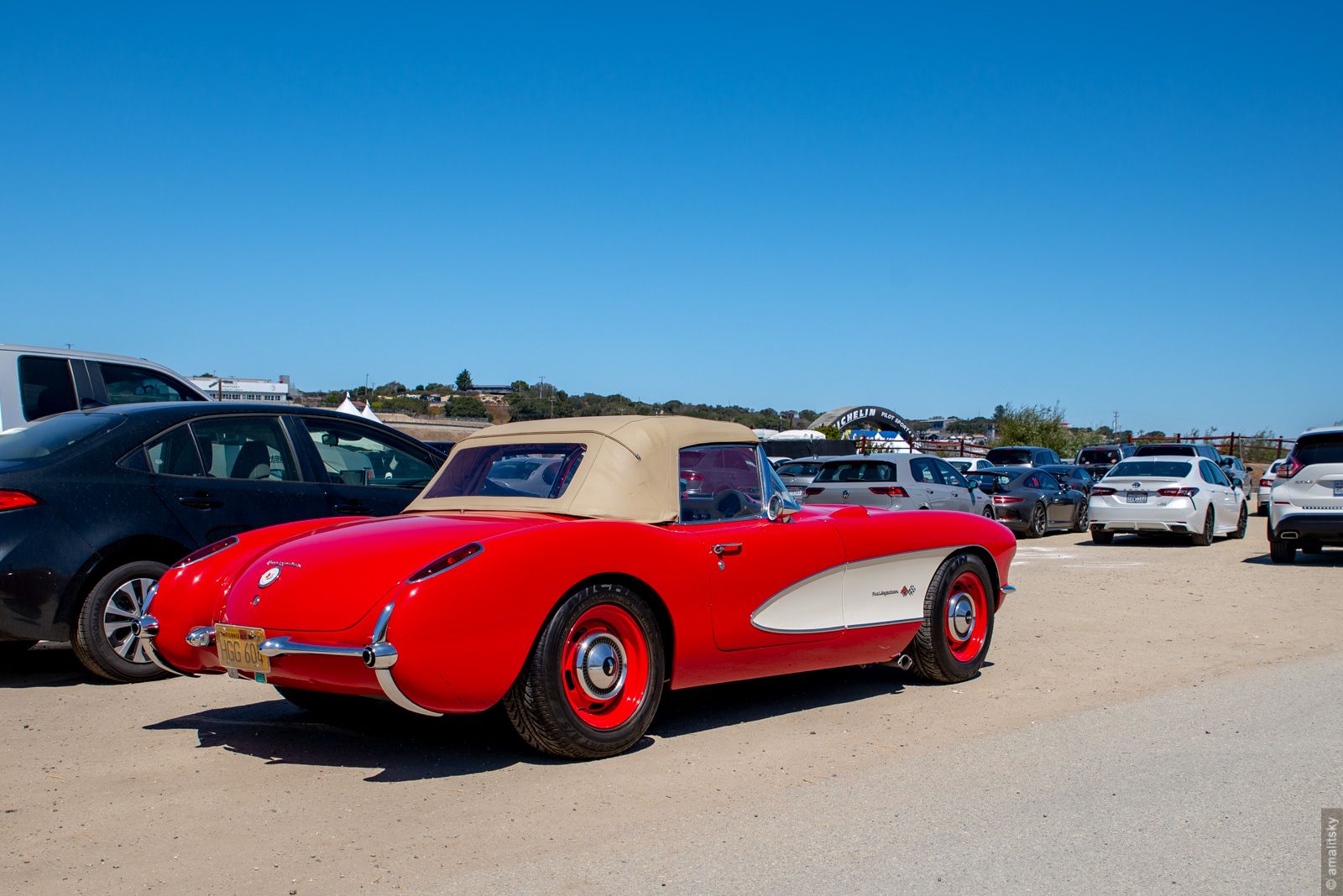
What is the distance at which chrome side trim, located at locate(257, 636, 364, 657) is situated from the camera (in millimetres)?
4445

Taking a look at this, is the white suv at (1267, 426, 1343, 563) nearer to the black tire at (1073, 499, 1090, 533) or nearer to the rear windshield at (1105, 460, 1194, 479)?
the rear windshield at (1105, 460, 1194, 479)

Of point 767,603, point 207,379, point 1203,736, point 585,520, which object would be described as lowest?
point 1203,736

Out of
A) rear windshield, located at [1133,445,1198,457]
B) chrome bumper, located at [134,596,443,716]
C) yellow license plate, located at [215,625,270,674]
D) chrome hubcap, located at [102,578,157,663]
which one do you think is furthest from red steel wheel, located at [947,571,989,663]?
rear windshield, located at [1133,445,1198,457]

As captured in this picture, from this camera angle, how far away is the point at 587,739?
16.1ft

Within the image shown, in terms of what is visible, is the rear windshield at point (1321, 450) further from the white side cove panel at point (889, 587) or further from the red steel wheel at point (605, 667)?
the red steel wheel at point (605, 667)

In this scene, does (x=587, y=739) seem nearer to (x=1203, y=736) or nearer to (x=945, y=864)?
(x=945, y=864)

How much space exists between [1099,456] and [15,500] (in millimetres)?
31050

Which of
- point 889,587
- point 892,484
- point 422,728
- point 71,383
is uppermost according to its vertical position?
point 71,383

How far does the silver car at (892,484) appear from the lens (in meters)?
15.7

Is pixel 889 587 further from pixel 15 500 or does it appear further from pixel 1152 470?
pixel 1152 470

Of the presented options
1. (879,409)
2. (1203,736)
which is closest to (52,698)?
(1203,736)

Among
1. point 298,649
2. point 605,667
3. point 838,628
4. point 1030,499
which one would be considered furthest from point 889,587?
point 1030,499

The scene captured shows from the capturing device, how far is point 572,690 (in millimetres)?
4938

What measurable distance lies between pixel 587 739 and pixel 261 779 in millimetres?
1335
